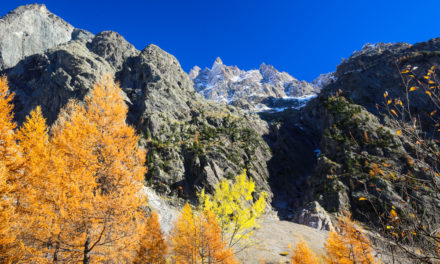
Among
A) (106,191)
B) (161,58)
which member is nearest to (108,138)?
(106,191)

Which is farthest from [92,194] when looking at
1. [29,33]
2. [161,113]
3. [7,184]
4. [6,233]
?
[29,33]

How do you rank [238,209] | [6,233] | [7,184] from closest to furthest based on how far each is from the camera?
[6,233] → [7,184] → [238,209]

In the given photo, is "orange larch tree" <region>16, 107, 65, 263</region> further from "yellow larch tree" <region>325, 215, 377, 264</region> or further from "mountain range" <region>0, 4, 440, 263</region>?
"mountain range" <region>0, 4, 440, 263</region>

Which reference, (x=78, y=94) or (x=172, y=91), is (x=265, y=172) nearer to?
(x=172, y=91)

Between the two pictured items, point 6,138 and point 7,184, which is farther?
point 6,138

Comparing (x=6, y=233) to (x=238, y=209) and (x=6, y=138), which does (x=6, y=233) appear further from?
(x=238, y=209)

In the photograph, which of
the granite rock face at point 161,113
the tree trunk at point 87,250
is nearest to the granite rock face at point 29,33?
the granite rock face at point 161,113

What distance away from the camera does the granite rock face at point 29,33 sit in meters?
124

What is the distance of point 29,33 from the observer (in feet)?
454

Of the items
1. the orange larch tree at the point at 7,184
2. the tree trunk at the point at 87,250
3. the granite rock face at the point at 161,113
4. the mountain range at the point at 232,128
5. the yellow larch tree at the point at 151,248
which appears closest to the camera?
the tree trunk at the point at 87,250

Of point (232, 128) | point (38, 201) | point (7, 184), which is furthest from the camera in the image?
point (232, 128)

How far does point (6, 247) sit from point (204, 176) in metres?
56.3

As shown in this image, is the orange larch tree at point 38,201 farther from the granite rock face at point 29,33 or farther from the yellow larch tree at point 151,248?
the granite rock face at point 29,33

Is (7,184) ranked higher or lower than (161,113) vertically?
lower
